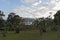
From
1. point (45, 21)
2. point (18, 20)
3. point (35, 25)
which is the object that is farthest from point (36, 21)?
point (18, 20)

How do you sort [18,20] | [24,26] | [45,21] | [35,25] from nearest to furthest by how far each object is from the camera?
1. [45,21]
2. [35,25]
3. [24,26]
4. [18,20]

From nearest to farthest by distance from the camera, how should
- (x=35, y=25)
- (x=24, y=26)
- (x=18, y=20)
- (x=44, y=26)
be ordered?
(x=44, y=26) → (x=35, y=25) → (x=24, y=26) → (x=18, y=20)

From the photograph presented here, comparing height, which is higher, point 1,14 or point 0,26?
point 1,14

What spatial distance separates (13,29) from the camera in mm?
37844

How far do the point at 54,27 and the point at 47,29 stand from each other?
1.76 meters

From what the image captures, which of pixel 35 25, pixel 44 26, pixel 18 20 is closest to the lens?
pixel 44 26

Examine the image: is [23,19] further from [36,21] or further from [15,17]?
[36,21]

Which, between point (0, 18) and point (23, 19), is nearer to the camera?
point (0, 18)

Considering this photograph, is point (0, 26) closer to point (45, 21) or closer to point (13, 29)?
point (13, 29)

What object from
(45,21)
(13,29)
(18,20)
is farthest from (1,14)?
(45,21)

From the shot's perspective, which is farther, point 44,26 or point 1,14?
point 1,14

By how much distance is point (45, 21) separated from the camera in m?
33.0

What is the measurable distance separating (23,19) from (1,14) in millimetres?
9010

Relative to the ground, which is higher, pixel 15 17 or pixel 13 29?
pixel 15 17
